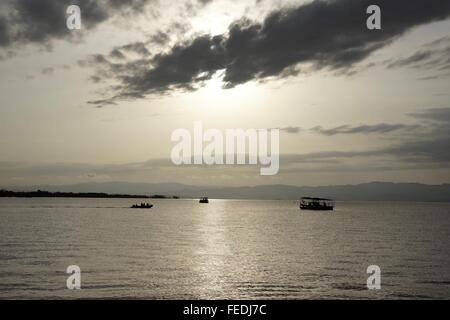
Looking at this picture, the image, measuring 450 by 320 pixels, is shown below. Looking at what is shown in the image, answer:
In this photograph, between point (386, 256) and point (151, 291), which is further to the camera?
point (386, 256)

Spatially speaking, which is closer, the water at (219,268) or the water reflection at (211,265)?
the water at (219,268)

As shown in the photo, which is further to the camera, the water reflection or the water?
the water reflection

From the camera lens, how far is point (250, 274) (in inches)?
1780

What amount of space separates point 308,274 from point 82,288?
2228 centimetres

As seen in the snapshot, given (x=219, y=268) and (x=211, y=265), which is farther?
(x=211, y=265)
